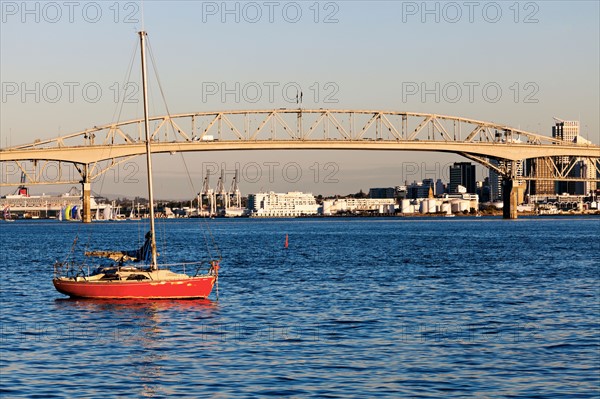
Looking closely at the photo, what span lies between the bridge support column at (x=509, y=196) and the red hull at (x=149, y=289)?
124m

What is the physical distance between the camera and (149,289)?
118ft

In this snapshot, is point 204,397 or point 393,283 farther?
point 393,283

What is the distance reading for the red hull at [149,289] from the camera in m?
36.1

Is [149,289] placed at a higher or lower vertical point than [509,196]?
lower

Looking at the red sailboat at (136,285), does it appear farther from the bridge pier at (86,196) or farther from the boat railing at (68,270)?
the bridge pier at (86,196)

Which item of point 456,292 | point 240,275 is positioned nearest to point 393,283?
point 456,292

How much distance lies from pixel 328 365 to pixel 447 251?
2038 inches

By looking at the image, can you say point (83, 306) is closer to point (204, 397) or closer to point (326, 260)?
point (204, 397)

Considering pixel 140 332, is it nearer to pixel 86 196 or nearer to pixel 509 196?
pixel 86 196

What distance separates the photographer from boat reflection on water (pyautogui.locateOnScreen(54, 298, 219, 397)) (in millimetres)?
21797

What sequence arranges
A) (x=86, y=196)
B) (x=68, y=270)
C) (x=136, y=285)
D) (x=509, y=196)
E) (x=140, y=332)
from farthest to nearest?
(x=509, y=196), (x=86, y=196), (x=68, y=270), (x=136, y=285), (x=140, y=332)

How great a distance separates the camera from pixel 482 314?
31562 millimetres

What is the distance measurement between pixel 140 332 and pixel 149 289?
7.88 meters

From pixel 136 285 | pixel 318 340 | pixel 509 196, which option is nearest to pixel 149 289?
pixel 136 285
